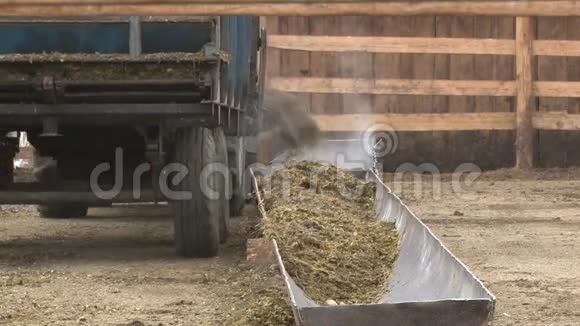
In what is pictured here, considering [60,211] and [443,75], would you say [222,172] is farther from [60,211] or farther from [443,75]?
[443,75]

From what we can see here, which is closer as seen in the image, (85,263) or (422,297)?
(422,297)

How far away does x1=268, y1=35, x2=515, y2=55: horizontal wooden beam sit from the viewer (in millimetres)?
16516

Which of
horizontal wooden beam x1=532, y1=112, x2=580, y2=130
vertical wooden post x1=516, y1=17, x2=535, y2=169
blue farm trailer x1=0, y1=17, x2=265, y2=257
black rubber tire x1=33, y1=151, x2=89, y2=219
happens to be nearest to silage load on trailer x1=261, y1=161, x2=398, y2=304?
blue farm trailer x1=0, y1=17, x2=265, y2=257

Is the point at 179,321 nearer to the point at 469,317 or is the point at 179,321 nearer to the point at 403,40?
the point at 469,317

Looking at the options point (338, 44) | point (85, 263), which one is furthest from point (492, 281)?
point (338, 44)

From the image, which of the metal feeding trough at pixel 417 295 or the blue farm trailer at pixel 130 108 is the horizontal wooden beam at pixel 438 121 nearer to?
the blue farm trailer at pixel 130 108

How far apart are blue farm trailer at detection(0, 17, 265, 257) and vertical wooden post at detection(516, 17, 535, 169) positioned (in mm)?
7838

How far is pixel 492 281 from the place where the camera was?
782 cm

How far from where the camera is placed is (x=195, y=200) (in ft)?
28.3

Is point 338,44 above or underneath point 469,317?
above

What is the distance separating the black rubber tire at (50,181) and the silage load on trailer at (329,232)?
5.34 feet

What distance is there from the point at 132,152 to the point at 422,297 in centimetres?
341

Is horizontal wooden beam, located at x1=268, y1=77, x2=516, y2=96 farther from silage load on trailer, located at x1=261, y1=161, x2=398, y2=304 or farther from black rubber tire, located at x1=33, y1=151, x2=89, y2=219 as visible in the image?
silage load on trailer, located at x1=261, y1=161, x2=398, y2=304

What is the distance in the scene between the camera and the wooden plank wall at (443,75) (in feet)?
54.8
